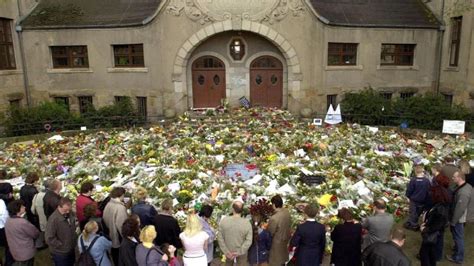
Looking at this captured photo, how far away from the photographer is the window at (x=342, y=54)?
21.6 metres

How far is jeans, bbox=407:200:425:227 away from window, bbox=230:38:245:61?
14877 mm

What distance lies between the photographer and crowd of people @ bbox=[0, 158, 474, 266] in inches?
229

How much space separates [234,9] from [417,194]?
14.5 meters

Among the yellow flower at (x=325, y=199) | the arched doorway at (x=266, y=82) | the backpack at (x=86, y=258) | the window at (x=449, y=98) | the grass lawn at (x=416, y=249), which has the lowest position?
the grass lawn at (x=416, y=249)

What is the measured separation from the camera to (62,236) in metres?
6.28

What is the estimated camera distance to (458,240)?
24.2 feet

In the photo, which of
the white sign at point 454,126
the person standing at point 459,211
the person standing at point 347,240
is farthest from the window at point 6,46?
the white sign at point 454,126

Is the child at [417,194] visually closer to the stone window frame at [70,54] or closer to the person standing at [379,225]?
the person standing at [379,225]

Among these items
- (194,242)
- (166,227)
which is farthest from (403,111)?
(194,242)

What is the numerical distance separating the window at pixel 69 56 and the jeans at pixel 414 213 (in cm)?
1892

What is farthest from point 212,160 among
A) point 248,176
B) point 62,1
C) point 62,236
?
point 62,1

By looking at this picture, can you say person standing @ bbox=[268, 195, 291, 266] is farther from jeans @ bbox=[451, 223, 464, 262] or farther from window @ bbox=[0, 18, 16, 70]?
window @ bbox=[0, 18, 16, 70]

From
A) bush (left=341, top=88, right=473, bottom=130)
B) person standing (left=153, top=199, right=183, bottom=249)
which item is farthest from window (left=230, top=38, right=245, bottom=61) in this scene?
person standing (left=153, top=199, right=183, bottom=249)

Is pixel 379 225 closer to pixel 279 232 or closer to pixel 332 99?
pixel 279 232
